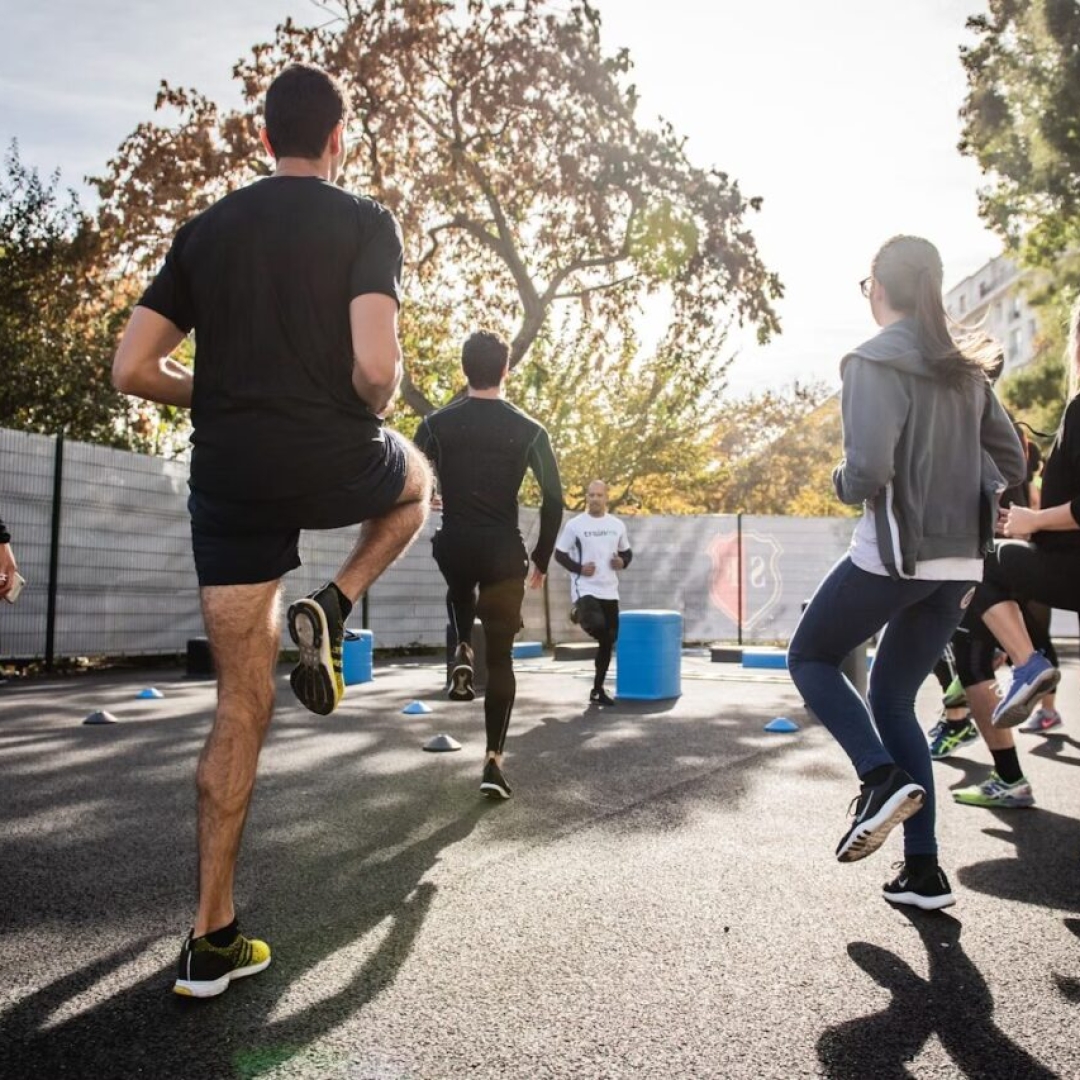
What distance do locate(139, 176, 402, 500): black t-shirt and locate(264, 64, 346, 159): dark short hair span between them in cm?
16

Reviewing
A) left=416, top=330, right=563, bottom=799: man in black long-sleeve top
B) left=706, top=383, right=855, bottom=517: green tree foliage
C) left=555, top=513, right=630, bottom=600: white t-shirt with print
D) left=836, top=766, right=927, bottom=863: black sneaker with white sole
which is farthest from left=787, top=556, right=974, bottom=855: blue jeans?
left=706, top=383, right=855, bottom=517: green tree foliage

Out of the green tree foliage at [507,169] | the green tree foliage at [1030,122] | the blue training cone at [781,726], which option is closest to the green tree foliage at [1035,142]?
the green tree foliage at [1030,122]

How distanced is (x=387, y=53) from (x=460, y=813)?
14.2 m

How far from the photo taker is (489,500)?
4.82 m

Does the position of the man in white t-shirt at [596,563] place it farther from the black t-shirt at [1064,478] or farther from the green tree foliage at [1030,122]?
the green tree foliage at [1030,122]

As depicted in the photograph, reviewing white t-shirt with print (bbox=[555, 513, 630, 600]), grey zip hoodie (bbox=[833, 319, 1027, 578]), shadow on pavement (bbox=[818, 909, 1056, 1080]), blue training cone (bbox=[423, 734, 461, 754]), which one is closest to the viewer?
shadow on pavement (bbox=[818, 909, 1056, 1080])

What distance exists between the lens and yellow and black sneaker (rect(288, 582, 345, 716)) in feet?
8.45

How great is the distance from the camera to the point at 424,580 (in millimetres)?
17344

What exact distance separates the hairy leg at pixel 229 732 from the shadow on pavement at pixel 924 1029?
1.34m

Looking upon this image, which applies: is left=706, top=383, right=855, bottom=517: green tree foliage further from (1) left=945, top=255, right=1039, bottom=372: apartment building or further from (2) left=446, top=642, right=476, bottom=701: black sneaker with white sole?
(2) left=446, top=642, right=476, bottom=701: black sneaker with white sole

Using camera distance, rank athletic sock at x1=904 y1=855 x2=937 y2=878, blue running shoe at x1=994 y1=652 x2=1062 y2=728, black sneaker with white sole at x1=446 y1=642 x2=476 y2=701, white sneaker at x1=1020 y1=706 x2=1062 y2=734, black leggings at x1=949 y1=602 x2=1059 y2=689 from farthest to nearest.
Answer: white sneaker at x1=1020 y1=706 x2=1062 y2=734, black sneaker with white sole at x1=446 y1=642 x2=476 y2=701, black leggings at x1=949 y1=602 x2=1059 y2=689, blue running shoe at x1=994 y1=652 x2=1062 y2=728, athletic sock at x1=904 y1=855 x2=937 y2=878

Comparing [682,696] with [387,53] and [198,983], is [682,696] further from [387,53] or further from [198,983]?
[387,53]

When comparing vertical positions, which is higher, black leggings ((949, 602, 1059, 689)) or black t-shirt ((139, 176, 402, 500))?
black t-shirt ((139, 176, 402, 500))

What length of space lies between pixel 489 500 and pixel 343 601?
217 cm
